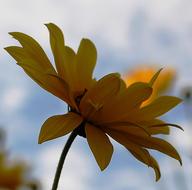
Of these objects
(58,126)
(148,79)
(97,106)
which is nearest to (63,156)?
(58,126)

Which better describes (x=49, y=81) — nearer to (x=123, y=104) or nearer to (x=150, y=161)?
→ (x=123, y=104)

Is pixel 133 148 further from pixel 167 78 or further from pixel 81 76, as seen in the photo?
pixel 167 78

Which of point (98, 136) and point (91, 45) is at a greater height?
point (91, 45)

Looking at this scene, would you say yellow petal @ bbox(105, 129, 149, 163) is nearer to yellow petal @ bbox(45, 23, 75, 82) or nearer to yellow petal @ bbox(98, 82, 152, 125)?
yellow petal @ bbox(98, 82, 152, 125)

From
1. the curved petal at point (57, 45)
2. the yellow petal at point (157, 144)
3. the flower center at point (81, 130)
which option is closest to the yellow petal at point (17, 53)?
the curved petal at point (57, 45)

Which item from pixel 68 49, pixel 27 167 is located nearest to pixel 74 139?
pixel 68 49

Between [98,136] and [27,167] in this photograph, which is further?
[27,167]

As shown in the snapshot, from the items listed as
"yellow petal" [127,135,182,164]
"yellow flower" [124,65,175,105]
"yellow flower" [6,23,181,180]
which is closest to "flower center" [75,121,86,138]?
"yellow flower" [6,23,181,180]
